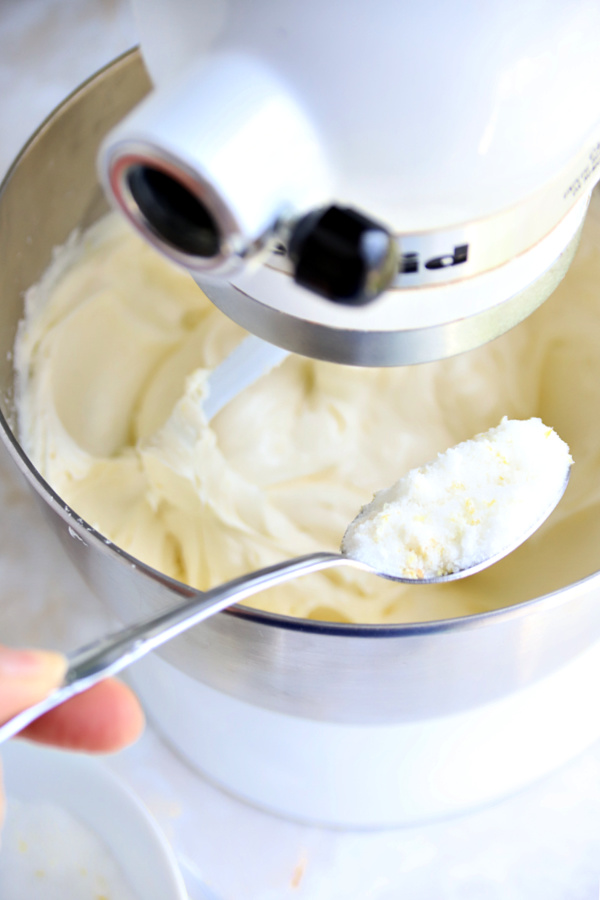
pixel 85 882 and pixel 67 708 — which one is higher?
pixel 67 708

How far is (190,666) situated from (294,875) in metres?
0.17

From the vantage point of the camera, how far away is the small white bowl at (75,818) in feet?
1.54

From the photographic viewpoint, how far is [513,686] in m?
0.45

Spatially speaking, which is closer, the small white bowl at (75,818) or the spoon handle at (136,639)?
the spoon handle at (136,639)

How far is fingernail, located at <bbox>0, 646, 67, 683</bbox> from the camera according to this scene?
26 centimetres

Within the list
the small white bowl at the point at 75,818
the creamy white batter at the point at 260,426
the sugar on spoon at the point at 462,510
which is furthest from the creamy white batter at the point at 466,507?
the small white bowl at the point at 75,818

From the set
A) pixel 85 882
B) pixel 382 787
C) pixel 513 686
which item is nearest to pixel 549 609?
pixel 513 686

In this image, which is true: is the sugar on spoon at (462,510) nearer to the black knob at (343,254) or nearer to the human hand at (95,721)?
the human hand at (95,721)

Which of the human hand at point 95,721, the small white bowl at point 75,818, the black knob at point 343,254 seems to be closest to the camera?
the black knob at point 343,254

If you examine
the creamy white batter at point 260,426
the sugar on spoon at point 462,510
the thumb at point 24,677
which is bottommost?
the creamy white batter at point 260,426

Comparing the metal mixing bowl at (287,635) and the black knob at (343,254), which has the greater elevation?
the black knob at (343,254)

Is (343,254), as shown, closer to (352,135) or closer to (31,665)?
(352,135)

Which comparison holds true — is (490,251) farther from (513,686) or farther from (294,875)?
(294,875)

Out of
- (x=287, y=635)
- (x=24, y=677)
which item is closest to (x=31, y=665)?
(x=24, y=677)
